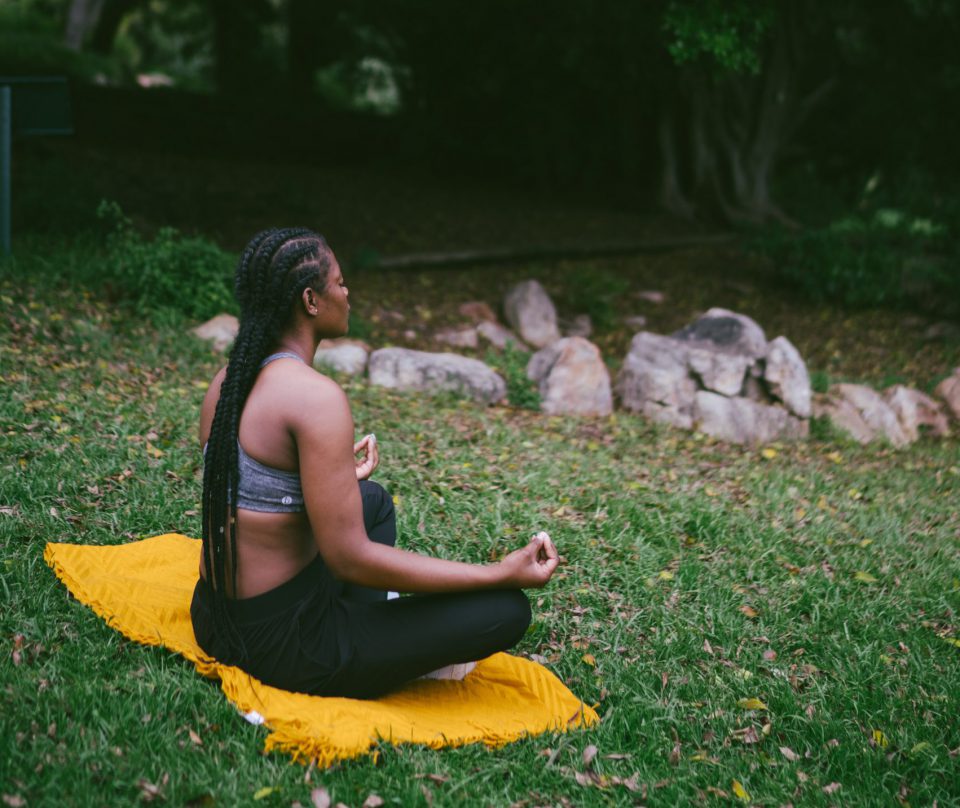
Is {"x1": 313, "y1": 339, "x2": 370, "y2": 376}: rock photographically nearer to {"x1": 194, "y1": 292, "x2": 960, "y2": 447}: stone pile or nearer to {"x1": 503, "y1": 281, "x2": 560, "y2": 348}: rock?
{"x1": 194, "y1": 292, "x2": 960, "y2": 447}: stone pile

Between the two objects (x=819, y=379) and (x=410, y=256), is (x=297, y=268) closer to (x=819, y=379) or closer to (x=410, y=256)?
(x=819, y=379)

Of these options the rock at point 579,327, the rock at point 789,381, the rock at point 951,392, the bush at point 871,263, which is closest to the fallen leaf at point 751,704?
the rock at point 789,381

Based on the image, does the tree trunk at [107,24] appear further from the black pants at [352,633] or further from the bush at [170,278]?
the black pants at [352,633]

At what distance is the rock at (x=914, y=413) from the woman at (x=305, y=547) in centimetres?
641

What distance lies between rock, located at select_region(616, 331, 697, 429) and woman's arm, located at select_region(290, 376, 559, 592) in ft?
16.5

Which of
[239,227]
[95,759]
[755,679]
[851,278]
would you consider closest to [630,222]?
[851,278]

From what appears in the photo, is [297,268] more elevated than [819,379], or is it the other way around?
[297,268]

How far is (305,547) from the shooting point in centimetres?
299

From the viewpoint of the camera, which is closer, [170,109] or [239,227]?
[239,227]

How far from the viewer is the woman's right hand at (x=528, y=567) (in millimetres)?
2994

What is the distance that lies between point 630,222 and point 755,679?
40.7ft

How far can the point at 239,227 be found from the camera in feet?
37.6

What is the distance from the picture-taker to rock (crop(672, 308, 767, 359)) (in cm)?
840

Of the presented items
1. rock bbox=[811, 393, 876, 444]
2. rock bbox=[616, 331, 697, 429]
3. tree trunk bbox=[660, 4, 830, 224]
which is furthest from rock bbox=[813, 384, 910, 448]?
tree trunk bbox=[660, 4, 830, 224]
